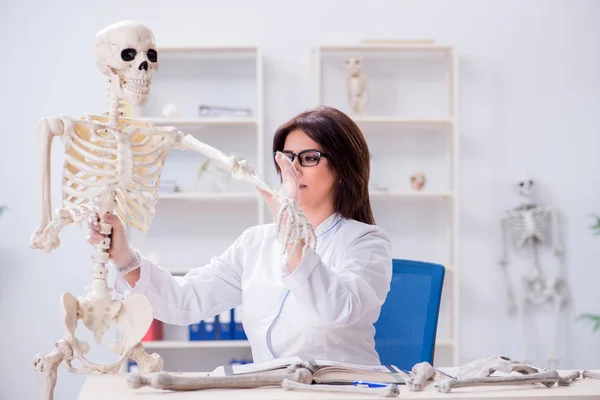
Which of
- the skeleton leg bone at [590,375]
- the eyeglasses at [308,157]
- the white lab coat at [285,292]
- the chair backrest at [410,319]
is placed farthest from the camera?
the chair backrest at [410,319]

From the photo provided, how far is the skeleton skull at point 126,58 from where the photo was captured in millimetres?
1601

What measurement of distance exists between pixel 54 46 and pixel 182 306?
2515 mm

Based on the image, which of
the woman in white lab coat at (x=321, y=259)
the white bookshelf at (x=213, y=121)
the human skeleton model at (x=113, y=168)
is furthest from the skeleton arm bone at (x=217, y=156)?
the white bookshelf at (x=213, y=121)

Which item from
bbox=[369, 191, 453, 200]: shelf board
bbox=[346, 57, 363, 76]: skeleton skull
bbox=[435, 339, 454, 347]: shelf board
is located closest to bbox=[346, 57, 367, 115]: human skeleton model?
bbox=[346, 57, 363, 76]: skeleton skull

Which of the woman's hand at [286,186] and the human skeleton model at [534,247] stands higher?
the woman's hand at [286,186]

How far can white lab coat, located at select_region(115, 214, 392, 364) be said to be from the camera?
179cm

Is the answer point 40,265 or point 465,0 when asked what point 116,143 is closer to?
point 40,265

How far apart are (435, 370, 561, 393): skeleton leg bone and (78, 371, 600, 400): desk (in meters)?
0.01

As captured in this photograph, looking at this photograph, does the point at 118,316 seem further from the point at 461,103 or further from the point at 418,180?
the point at 461,103

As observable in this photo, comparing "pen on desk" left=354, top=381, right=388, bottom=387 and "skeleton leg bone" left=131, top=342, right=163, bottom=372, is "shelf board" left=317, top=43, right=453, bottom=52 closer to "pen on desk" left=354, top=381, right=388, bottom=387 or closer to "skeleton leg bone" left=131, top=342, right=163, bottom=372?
"skeleton leg bone" left=131, top=342, right=163, bottom=372

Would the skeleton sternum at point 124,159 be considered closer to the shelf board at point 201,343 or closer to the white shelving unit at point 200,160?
the shelf board at point 201,343

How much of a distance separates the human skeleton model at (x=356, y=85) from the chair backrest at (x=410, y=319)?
70.8 inches

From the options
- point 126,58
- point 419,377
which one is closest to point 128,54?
point 126,58

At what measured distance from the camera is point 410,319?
216 centimetres
